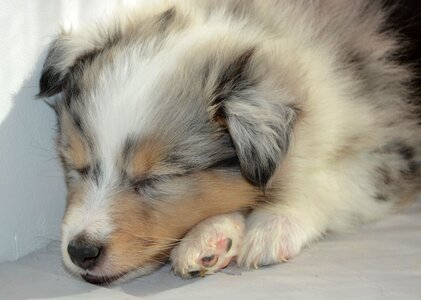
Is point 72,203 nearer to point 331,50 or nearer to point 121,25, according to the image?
point 121,25

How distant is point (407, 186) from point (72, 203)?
4.37 feet

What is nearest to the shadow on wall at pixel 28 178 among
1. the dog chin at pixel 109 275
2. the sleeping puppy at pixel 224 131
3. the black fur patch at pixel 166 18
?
the sleeping puppy at pixel 224 131

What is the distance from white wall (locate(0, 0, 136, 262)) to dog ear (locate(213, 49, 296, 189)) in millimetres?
839

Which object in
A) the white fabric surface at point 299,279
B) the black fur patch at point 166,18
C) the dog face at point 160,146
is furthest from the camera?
the black fur patch at point 166,18

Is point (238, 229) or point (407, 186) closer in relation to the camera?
point (238, 229)

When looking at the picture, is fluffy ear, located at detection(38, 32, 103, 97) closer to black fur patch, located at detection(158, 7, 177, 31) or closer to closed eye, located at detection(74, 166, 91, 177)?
black fur patch, located at detection(158, 7, 177, 31)

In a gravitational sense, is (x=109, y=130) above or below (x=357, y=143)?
below

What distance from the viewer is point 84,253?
2445 millimetres

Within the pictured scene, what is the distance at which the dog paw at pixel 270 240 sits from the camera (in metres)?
2.64

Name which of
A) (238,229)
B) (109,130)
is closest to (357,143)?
(238,229)

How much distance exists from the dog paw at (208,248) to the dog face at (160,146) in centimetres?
3

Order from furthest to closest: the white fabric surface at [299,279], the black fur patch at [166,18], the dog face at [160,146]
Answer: the black fur patch at [166,18] → the dog face at [160,146] → the white fabric surface at [299,279]

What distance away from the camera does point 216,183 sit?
259cm

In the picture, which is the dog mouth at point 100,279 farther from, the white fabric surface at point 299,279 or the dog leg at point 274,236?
the dog leg at point 274,236
